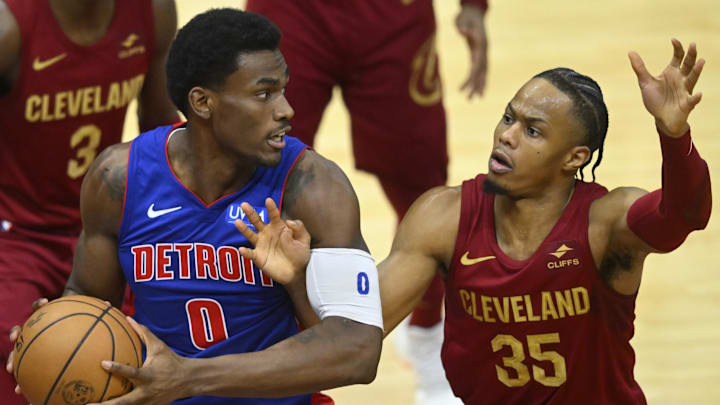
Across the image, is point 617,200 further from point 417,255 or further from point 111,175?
point 111,175

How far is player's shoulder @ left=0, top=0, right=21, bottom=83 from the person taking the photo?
12.8 feet

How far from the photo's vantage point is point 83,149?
13.8 ft

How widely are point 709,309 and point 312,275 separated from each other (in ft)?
9.56

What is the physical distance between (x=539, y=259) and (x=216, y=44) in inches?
40.5

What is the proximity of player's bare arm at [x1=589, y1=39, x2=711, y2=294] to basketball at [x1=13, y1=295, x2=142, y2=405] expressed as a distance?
4.15ft

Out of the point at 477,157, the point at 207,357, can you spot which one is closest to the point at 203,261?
the point at 207,357

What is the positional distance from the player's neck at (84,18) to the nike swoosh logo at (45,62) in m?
0.07

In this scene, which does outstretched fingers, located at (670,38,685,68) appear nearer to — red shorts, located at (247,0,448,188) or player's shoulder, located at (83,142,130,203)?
player's shoulder, located at (83,142,130,203)

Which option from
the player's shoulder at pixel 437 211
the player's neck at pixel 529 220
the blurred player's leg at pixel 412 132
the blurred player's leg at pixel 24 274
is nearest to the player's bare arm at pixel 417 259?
the player's shoulder at pixel 437 211

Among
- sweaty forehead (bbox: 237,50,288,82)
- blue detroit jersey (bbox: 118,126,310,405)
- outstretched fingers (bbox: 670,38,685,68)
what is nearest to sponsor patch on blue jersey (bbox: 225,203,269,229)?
blue detroit jersey (bbox: 118,126,310,405)

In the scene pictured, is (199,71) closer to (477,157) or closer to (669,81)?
(669,81)

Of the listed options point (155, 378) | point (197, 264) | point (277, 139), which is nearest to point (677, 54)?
point (277, 139)

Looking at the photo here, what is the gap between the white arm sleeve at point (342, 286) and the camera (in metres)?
3.21

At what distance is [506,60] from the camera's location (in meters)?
8.39
